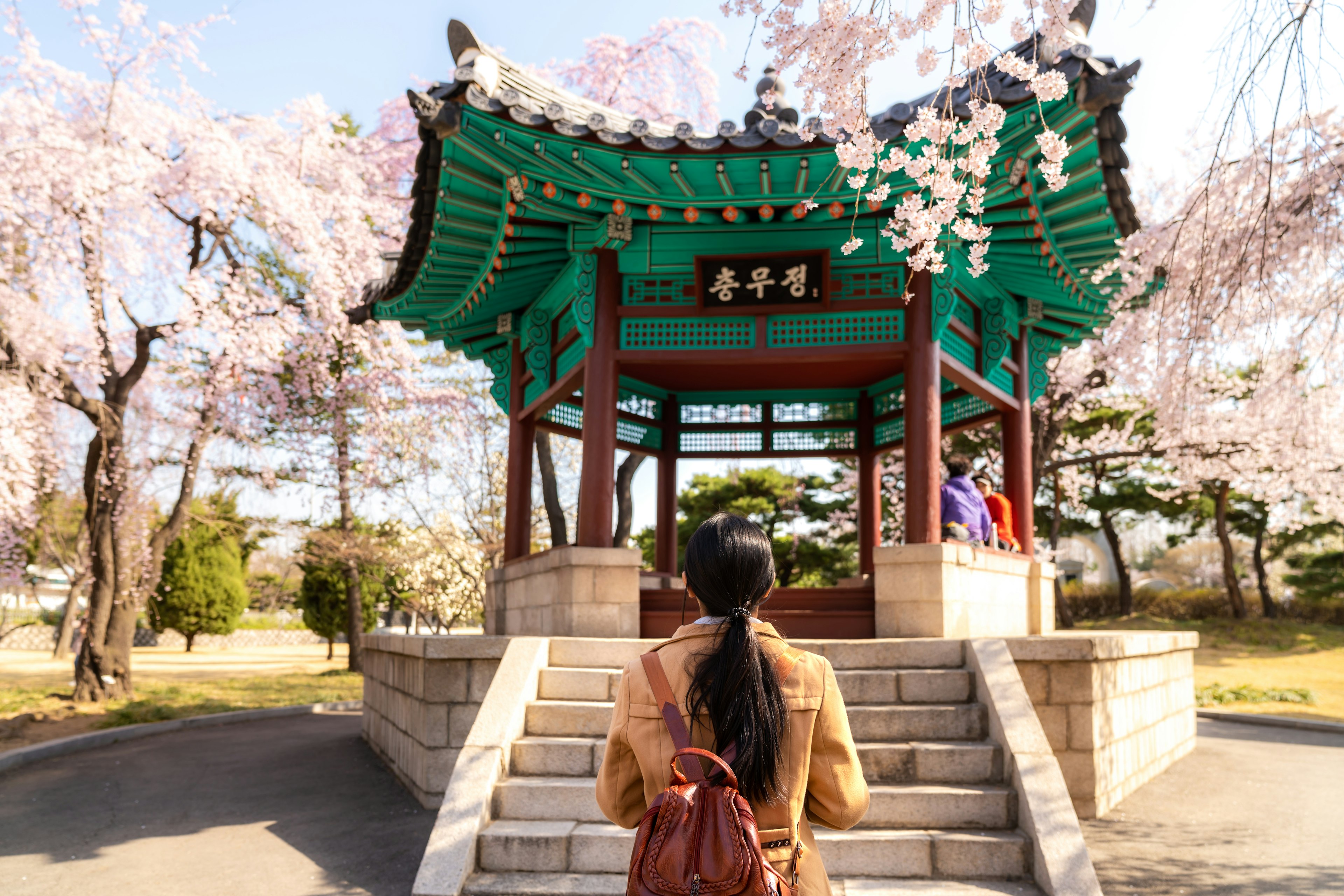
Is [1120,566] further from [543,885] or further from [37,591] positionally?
[37,591]

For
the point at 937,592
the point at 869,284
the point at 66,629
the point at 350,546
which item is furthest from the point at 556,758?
the point at 66,629

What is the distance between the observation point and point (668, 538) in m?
11.0

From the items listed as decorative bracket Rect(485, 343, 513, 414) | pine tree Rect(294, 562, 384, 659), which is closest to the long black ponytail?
decorative bracket Rect(485, 343, 513, 414)

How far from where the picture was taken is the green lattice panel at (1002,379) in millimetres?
8984

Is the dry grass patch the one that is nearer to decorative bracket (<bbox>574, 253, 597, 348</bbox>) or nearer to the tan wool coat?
decorative bracket (<bbox>574, 253, 597, 348</bbox>)

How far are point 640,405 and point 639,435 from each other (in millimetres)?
352

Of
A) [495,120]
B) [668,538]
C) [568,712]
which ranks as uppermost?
[495,120]

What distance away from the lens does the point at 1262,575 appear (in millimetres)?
25578

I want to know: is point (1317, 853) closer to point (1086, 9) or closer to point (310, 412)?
point (1086, 9)

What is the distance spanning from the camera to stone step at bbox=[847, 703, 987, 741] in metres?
5.57

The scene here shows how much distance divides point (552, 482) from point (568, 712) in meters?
9.07

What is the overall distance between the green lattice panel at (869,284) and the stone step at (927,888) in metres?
4.71

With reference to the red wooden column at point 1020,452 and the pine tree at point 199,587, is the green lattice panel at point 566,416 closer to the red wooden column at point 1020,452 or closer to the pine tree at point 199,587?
the red wooden column at point 1020,452

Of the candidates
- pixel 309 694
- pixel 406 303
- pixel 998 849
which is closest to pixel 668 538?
pixel 406 303
